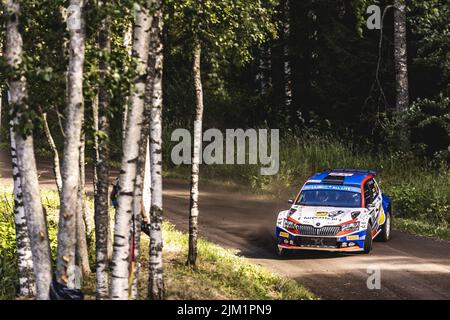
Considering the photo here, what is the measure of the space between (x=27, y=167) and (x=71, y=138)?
0.81m

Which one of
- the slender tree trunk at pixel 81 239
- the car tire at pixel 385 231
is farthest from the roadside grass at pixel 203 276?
the car tire at pixel 385 231

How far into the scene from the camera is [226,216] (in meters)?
22.0

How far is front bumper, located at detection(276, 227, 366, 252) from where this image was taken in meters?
16.7

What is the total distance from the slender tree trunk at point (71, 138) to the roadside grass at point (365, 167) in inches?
495

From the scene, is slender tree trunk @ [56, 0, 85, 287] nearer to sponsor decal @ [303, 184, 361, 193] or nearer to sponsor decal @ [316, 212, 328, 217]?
sponsor decal @ [316, 212, 328, 217]

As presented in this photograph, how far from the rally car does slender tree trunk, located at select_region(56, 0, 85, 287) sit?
7.90 metres

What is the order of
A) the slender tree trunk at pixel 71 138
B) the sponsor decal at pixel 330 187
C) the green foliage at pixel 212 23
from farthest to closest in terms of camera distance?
the sponsor decal at pixel 330 187, the green foliage at pixel 212 23, the slender tree trunk at pixel 71 138

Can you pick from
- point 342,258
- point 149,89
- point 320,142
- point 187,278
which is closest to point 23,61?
point 149,89

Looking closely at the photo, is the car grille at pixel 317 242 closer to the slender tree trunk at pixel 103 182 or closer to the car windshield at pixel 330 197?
the car windshield at pixel 330 197

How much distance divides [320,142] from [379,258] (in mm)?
12963

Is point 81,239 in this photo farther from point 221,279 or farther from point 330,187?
point 330,187

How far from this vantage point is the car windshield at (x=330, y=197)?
17797 mm

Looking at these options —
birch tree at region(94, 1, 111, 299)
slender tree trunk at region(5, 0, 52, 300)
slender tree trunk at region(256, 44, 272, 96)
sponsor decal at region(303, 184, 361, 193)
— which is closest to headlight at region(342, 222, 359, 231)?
sponsor decal at region(303, 184, 361, 193)
